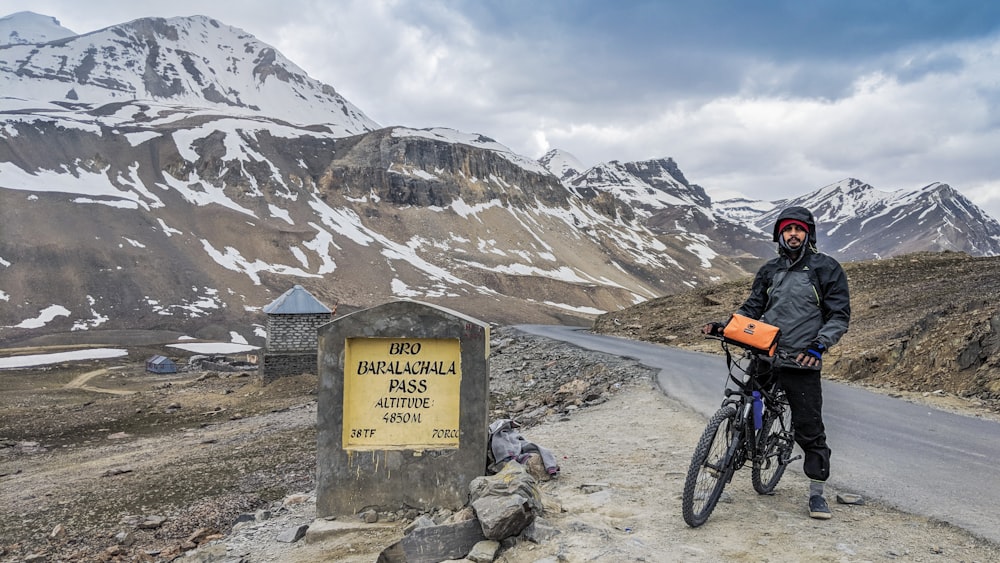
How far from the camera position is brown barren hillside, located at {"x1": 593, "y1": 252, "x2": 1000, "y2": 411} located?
1110cm

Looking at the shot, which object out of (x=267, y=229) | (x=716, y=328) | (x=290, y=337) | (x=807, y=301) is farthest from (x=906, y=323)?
(x=267, y=229)

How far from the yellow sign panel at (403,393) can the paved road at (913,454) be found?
11.5 ft

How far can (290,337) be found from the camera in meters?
28.9

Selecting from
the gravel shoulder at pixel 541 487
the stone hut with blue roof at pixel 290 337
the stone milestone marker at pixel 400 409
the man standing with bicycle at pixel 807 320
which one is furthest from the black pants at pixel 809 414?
the stone hut with blue roof at pixel 290 337

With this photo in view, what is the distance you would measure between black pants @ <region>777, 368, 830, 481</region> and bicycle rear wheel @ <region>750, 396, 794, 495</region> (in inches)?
6.9

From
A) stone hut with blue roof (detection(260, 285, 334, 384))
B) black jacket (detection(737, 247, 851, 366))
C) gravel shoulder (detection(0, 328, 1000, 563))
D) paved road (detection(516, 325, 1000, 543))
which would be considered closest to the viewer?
gravel shoulder (detection(0, 328, 1000, 563))

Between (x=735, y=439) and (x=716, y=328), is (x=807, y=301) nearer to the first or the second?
(x=716, y=328)

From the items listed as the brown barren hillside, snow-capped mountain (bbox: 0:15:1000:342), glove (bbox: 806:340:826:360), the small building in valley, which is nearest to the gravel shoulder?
glove (bbox: 806:340:826:360)

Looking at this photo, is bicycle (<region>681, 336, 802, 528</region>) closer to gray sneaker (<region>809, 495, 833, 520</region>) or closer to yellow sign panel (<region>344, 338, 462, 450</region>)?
gray sneaker (<region>809, 495, 833, 520</region>)

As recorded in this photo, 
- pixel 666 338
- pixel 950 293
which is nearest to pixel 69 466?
pixel 666 338

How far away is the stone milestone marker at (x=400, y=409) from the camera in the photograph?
574cm

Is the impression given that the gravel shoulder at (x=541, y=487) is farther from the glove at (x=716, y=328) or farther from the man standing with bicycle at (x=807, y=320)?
the glove at (x=716, y=328)

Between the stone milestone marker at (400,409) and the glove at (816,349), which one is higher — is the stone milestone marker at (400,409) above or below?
below

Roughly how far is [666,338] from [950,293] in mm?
8772
